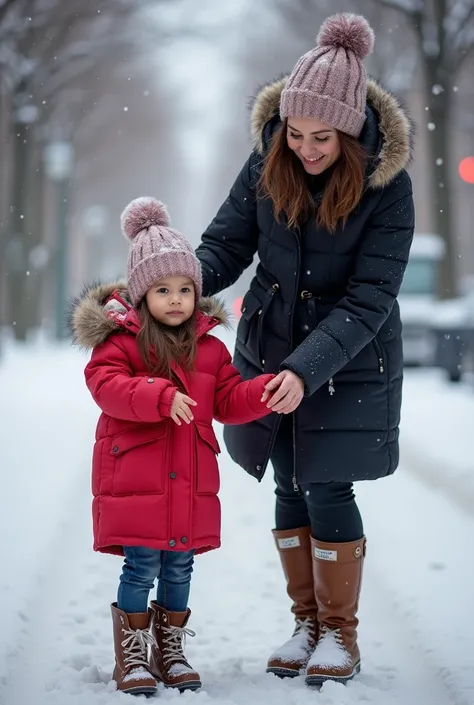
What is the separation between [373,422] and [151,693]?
3.97 feet

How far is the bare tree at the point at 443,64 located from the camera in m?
15.4

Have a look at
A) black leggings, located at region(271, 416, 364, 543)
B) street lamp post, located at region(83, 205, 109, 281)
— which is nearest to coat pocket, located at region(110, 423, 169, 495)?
black leggings, located at region(271, 416, 364, 543)

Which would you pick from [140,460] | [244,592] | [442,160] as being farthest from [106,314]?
[442,160]

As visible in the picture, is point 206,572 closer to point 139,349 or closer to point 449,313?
point 139,349

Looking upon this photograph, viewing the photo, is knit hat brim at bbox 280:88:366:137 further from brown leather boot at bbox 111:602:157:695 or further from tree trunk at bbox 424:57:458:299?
tree trunk at bbox 424:57:458:299

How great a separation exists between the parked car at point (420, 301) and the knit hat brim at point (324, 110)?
1223 centimetres

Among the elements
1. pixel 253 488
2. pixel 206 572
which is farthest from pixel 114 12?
pixel 206 572

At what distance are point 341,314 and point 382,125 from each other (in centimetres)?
70

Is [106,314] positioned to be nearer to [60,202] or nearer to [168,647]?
[168,647]

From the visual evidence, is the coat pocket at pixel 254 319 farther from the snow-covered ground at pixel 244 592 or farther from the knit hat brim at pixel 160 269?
the snow-covered ground at pixel 244 592

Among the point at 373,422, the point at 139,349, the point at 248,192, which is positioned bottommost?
the point at 373,422

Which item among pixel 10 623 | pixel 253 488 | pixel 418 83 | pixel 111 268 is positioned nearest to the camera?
pixel 10 623

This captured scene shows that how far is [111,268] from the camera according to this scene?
39.5m

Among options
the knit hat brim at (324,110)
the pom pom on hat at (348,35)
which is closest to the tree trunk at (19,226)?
the pom pom on hat at (348,35)
